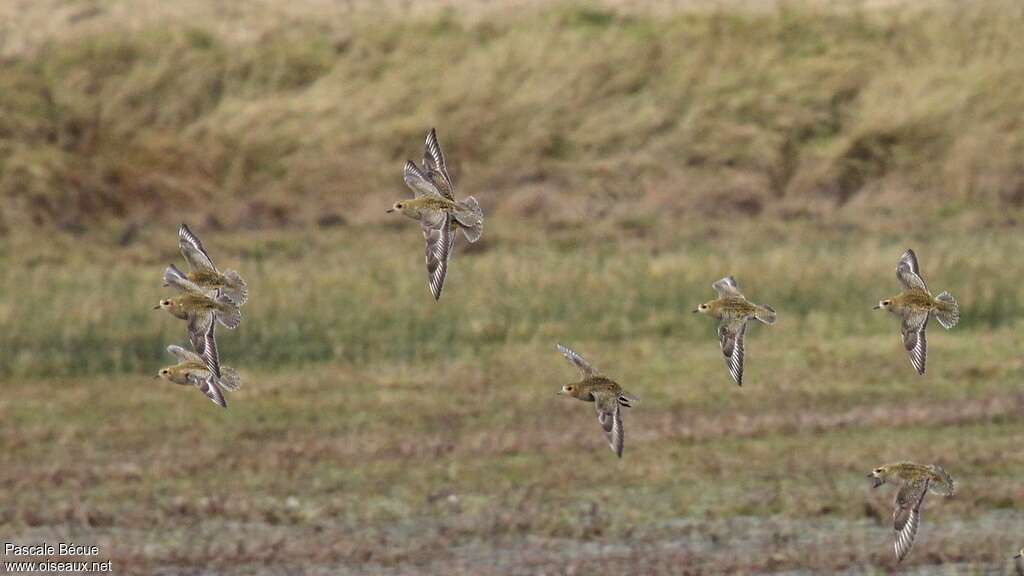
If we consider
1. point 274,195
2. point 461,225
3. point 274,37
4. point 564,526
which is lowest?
point 564,526

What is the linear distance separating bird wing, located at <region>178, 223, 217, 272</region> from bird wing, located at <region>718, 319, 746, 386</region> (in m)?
1.71

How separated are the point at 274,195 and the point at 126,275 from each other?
5402mm

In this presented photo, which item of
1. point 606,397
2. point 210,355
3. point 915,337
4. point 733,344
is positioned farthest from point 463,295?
point 210,355

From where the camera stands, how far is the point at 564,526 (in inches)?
549

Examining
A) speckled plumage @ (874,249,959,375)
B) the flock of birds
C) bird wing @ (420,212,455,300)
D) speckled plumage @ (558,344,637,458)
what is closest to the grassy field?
speckled plumage @ (558,344,637,458)

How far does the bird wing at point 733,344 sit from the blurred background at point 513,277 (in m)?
5.33

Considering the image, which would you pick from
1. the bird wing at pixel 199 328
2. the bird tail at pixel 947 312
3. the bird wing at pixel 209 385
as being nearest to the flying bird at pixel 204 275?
the bird wing at pixel 199 328

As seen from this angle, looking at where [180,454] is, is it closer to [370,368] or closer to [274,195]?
[370,368]

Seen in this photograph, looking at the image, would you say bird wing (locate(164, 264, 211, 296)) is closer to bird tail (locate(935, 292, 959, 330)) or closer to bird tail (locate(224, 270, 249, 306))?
bird tail (locate(224, 270, 249, 306))

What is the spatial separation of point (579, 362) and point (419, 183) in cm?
77

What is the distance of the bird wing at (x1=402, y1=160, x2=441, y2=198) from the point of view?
284 inches

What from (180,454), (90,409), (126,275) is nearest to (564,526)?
(180,454)

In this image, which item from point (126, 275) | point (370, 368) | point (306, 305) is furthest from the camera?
point (126, 275)

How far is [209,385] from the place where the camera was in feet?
A: 24.0
